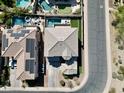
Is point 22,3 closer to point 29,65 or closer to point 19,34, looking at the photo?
point 19,34

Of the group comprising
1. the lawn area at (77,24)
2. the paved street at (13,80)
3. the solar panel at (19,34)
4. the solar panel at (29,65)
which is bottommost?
the paved street at (13,80)

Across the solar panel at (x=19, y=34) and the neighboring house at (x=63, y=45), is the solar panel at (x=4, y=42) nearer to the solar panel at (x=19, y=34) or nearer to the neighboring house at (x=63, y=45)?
the solar panel at (x=19, y=34)

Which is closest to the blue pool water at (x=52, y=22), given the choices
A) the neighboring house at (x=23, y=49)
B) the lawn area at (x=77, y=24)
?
the lawn area at (x=77, y=24)

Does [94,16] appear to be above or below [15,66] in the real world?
above

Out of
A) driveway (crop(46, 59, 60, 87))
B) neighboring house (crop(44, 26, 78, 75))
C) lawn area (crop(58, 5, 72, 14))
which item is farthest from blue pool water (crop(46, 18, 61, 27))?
driveway (crop(46, 59, 60, 87))

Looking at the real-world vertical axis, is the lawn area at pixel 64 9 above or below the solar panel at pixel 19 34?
above

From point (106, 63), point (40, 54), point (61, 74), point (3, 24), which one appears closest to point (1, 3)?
point (3, 24)

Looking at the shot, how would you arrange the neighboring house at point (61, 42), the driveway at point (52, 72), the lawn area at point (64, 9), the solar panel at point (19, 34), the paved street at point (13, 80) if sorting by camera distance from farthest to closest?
the lawn area at point (64, 9) → the driveway at point (52, 72) → the paved street at point (13, 80) → the solar panel at point (19, 34) → the neighboring house at point (61, 42)

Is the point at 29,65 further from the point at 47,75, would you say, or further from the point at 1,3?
the point at 1,3
